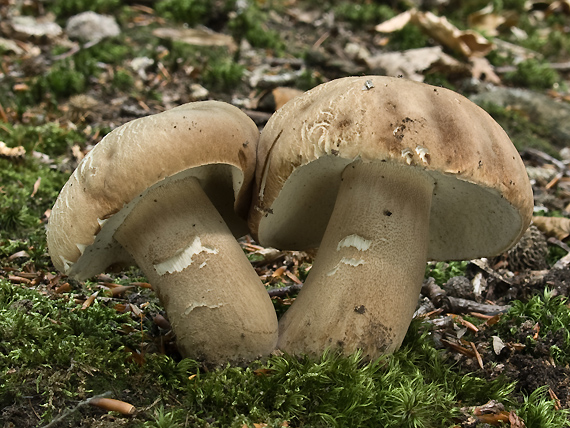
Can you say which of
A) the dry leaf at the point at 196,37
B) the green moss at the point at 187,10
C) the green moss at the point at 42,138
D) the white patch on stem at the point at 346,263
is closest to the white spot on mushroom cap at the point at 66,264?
the white patch on stem at the point at 346,263

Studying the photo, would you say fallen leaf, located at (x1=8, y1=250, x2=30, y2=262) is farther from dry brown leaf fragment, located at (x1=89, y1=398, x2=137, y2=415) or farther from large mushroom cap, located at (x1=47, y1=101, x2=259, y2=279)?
dry brown leaf fragment, located at (x1=89, y1=398, x2=137, y2=415)

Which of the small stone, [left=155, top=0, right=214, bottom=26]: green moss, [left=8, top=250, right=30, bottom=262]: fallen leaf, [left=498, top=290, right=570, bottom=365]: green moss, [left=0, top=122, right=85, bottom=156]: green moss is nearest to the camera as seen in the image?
[left=498, top=290, right=570, bottom=365]: green moss

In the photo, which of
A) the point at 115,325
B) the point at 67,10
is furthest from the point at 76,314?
the point at 67,10

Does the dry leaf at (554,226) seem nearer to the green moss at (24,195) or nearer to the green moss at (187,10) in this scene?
the green moss at (24,195)

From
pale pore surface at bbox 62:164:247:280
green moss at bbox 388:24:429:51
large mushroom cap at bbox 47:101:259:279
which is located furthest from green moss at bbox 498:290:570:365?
green moss at bbox 388:24:429:51

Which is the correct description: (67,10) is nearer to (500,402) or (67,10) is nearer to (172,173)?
(172,173)

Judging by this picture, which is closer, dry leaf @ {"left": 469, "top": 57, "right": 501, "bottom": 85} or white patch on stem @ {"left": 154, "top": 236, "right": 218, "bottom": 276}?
white patch on stem @ {"left": 154, "top": 236, "right": 218, "bottom": 276}

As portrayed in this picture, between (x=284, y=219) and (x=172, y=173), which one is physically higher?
(x=172, y=173)
